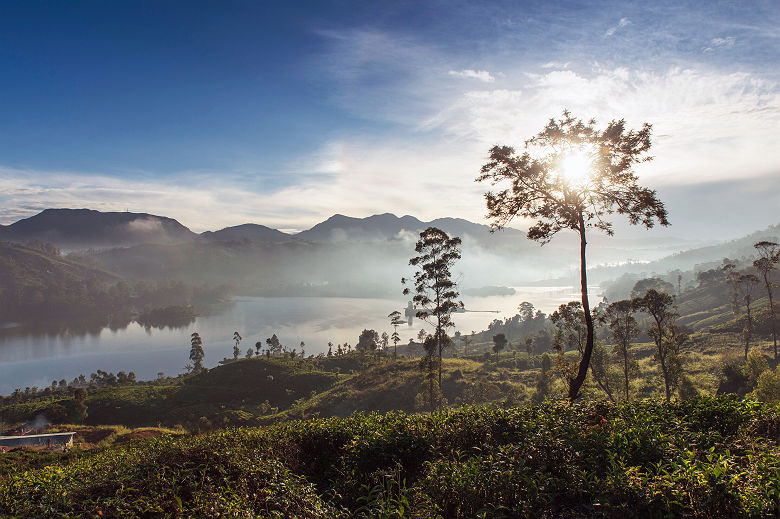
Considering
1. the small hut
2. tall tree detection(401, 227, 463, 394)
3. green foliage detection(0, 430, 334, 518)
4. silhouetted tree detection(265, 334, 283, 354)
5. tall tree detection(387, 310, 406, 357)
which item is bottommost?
silhouetted tree detection(265, 334, 283, 354)

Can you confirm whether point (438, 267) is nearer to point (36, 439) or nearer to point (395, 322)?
point (395, 322)

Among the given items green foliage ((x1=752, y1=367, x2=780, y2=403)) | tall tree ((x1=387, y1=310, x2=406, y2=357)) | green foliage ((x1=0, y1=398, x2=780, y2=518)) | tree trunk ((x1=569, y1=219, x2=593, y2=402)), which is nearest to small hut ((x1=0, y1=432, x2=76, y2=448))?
tall tree ((x1=387, y1=310, x2=406, y2=357))

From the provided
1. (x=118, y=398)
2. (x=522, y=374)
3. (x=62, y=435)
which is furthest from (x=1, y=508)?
(x=118, y=398)

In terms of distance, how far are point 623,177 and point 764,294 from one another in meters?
131

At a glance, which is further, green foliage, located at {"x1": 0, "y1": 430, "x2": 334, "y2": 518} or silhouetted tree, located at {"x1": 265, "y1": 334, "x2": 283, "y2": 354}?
silhouetted tree, located at {"x1": 265, "y1": 334, "x2": 283, "y2": 354}

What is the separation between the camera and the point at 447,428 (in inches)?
288

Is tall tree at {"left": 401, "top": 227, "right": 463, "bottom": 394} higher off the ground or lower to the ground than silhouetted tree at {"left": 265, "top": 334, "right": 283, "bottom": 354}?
higher

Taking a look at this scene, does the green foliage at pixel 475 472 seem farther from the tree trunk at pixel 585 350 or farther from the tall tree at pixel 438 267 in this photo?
the tall tree at pixel 438 267

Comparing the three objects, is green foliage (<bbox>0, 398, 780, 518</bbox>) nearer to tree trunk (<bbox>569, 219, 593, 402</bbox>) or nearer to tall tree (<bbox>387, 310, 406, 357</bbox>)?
tree trunk (<bbox>569, 219, 593, 402</bbox>)

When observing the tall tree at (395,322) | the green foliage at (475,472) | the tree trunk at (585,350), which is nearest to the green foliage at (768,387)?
the tree trunk at (585,350)

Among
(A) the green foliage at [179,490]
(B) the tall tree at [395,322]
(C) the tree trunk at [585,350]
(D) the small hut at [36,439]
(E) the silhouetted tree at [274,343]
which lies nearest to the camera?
(A) the green foliage at [179,490]

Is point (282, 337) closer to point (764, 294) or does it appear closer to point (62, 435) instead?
point (62, 435)

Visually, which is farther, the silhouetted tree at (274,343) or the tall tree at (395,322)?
the silhouetted tree at (274,343)

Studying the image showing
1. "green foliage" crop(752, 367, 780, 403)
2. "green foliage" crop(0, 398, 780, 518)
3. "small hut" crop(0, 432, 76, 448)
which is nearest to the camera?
"green foliage" crop(0, 398, 780, 518)
